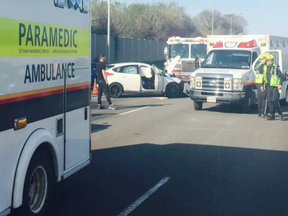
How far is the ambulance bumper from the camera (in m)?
15.8

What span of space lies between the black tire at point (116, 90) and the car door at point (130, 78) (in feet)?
0.72

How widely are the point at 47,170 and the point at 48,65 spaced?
1172 millimetres

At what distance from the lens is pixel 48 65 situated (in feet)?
18.0

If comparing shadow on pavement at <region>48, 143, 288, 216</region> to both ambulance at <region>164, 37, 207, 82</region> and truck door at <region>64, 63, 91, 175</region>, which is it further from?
ambulance at <region>164, 37, 207, 82</region>

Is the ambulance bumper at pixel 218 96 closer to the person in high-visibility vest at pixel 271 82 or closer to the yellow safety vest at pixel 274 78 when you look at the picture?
the person in high-visibility vest at pixel 271 82

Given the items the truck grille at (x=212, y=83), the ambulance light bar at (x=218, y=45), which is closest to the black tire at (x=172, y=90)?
the ambulance light bar at (x=218, y=45)

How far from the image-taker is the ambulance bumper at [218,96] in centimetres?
1584

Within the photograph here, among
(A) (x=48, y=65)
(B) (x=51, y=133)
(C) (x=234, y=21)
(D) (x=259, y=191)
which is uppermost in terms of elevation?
(C) (x=234, y=21)

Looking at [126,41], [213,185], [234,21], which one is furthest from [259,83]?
[234,21]

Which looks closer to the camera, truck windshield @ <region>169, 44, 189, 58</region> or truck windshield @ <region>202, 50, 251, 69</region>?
truck windshield @ <region>202, 50, 251, 69</region>

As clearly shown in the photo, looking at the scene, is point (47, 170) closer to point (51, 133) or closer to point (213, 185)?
point (51, 133)

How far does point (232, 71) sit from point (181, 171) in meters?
8.65

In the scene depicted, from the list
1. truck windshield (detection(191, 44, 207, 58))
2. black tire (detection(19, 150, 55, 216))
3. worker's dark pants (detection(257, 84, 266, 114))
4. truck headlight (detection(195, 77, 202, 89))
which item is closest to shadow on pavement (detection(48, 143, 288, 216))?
black tire (detection(19, 150, 55, 216))

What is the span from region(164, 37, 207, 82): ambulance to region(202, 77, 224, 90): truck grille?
336 inches
